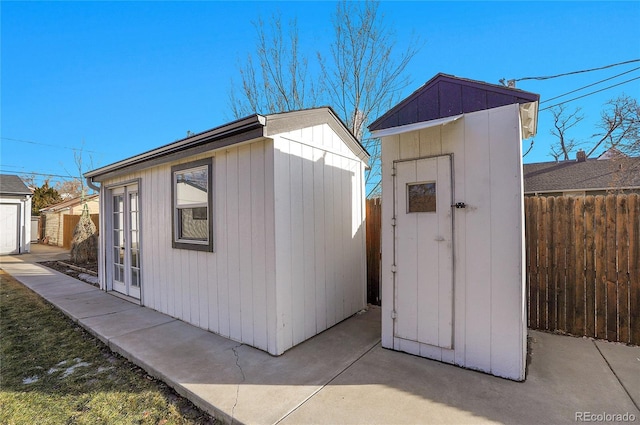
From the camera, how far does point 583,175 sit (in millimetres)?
12609

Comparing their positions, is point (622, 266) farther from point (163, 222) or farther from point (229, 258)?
point (163, 222)

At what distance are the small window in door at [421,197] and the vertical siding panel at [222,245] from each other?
217cm

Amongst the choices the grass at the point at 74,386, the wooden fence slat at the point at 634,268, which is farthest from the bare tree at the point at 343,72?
the grass at the point at 74,386

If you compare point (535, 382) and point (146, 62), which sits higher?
point (146, 62)

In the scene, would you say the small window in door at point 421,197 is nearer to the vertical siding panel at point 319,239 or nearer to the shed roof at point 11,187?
the vertical siding panel at point 319,239

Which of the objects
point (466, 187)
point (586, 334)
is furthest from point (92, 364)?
point (586, 334)

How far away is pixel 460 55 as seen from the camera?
6.57m

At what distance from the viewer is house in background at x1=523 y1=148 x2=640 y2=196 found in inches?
398

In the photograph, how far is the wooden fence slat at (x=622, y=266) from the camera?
311 cm

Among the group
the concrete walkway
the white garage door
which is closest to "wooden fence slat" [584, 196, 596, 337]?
the concrete walkway

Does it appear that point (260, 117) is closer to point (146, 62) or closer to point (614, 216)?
point (614, 216)

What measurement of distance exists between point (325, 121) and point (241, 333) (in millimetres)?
2849

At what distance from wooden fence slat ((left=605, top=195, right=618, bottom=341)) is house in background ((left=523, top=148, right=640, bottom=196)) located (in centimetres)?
938

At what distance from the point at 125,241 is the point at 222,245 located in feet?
10.0
